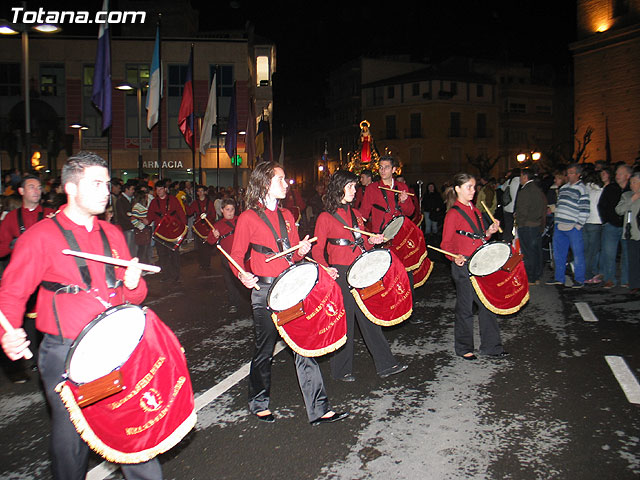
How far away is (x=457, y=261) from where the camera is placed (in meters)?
6.22

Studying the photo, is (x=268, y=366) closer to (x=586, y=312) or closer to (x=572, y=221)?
(x=586, y=312)

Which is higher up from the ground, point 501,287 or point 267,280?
point 267,280

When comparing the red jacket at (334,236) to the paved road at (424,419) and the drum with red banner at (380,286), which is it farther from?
the paved road at (424,419)

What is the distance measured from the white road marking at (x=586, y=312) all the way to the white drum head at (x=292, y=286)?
524 cm

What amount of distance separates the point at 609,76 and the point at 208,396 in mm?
36375

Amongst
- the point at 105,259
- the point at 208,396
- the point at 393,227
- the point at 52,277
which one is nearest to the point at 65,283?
the point at 52,277

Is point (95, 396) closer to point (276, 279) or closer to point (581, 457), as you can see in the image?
point (276, 279)

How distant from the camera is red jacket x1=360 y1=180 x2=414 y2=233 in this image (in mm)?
8750

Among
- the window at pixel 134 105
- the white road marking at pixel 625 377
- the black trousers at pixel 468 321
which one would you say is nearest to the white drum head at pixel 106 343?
the black trousers at pixel 468 321

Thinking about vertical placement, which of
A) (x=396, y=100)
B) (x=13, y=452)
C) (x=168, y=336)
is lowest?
(x=13, y=452)

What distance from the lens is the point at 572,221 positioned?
10586 millimetres

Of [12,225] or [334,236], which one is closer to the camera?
[334,236]

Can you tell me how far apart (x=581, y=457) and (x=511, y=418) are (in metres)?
0.76

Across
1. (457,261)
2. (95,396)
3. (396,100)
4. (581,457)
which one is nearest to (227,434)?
(95,396)
